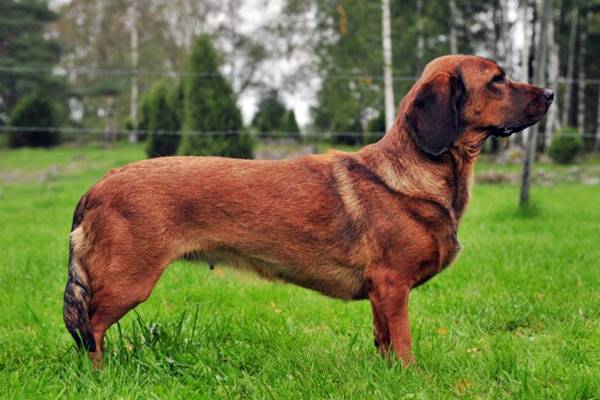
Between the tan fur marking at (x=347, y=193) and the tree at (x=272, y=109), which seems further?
the tree at (x=272, y=109)

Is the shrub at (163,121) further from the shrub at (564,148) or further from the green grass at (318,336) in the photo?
the green grass at (318,336)

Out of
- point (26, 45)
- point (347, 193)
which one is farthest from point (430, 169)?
point (26, 45)

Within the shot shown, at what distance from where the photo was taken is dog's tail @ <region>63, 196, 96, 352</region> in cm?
331

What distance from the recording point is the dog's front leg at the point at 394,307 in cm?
335

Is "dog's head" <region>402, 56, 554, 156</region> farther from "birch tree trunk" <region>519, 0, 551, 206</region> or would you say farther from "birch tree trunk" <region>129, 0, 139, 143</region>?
"birch tree trunk" <region>129, 0, 139, 143</region>

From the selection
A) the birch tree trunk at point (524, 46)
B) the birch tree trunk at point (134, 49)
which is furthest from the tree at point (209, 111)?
the birch tree trunk at point (134, 49)

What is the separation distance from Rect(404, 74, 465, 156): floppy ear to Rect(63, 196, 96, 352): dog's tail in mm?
1903

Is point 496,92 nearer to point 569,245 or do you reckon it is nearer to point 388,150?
point 388,150

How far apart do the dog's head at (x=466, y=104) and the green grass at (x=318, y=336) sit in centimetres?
120

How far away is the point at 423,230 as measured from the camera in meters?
Result: 3.39

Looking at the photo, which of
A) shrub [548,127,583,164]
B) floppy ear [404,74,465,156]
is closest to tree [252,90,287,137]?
shrub [548,127,583,164]

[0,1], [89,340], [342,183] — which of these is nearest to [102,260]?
[89,340]

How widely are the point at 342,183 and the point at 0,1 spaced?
108 ft

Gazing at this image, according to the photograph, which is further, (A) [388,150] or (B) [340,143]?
(B) [340,143]
